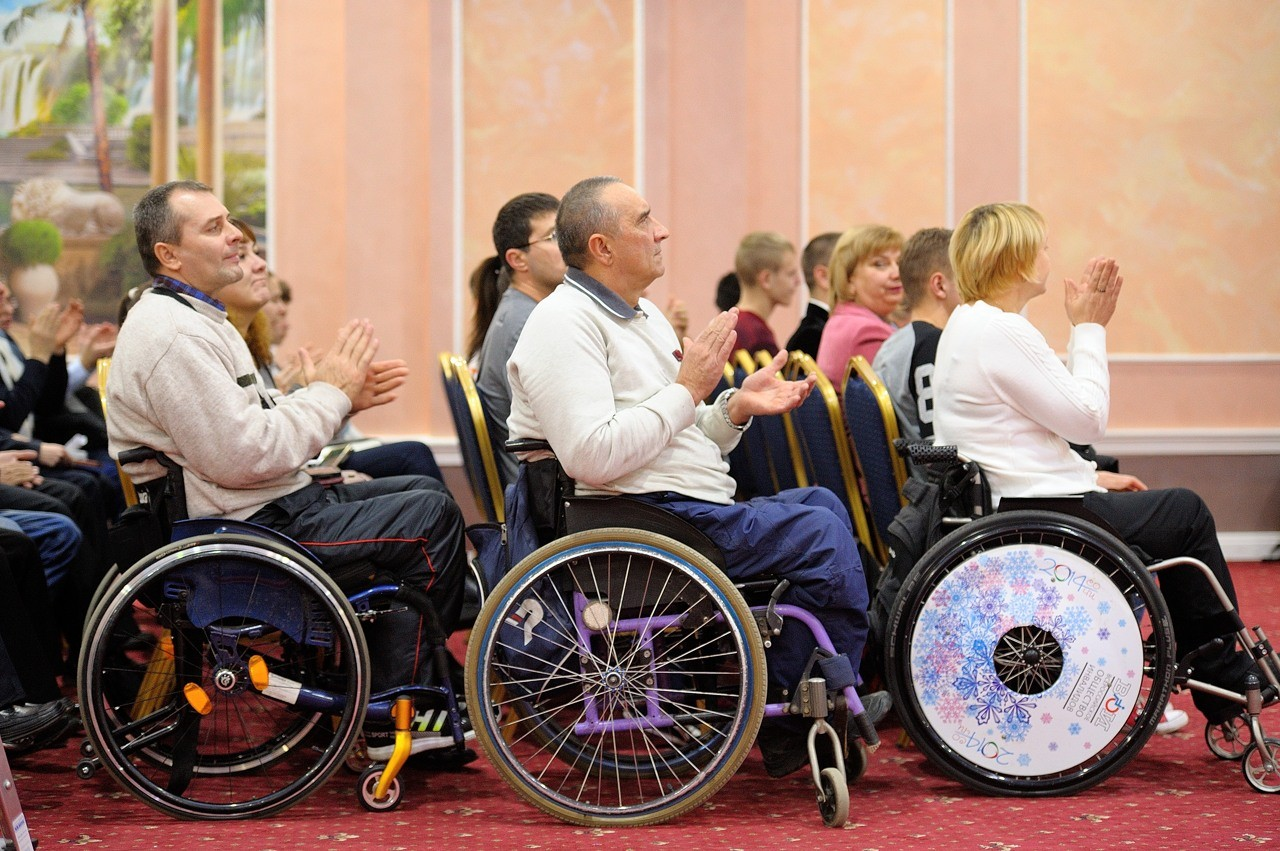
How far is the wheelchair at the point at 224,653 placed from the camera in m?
2.36

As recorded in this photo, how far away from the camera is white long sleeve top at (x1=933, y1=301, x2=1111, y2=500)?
264 cm

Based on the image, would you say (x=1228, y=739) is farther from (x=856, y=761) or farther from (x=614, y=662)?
(x=614, y=662)

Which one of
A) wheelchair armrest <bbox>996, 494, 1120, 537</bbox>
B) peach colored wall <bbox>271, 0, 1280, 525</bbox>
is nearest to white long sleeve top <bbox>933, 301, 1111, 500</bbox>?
wheelchair armrest <bbox>996, 494, 1120, 537</bbox>

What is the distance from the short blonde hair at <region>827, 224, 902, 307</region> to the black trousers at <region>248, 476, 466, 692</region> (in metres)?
1.77

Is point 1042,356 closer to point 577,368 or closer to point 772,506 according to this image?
point 772,506

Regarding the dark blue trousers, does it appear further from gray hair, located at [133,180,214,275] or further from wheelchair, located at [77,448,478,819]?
gray hair, located at [133,180,214,275]

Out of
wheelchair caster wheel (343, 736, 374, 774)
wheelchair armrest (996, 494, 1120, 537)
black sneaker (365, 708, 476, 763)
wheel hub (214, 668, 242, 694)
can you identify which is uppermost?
wheelchair armrest (996, 494, 1120, 537)

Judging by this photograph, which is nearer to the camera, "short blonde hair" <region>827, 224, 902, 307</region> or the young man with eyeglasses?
the young man with eyeglasses

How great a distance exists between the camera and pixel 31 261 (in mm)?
5453

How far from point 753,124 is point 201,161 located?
220 cm

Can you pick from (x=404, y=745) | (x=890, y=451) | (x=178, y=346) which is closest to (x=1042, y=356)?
(x=890, y=451)

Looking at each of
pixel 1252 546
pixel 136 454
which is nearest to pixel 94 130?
pixel 136 454

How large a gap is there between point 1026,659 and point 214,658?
1.42 meters

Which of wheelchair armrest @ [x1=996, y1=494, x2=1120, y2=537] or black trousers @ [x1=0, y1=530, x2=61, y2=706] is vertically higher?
wheelchair armrest @ [x1=996, y1=494, x2=1120, y2=537]
